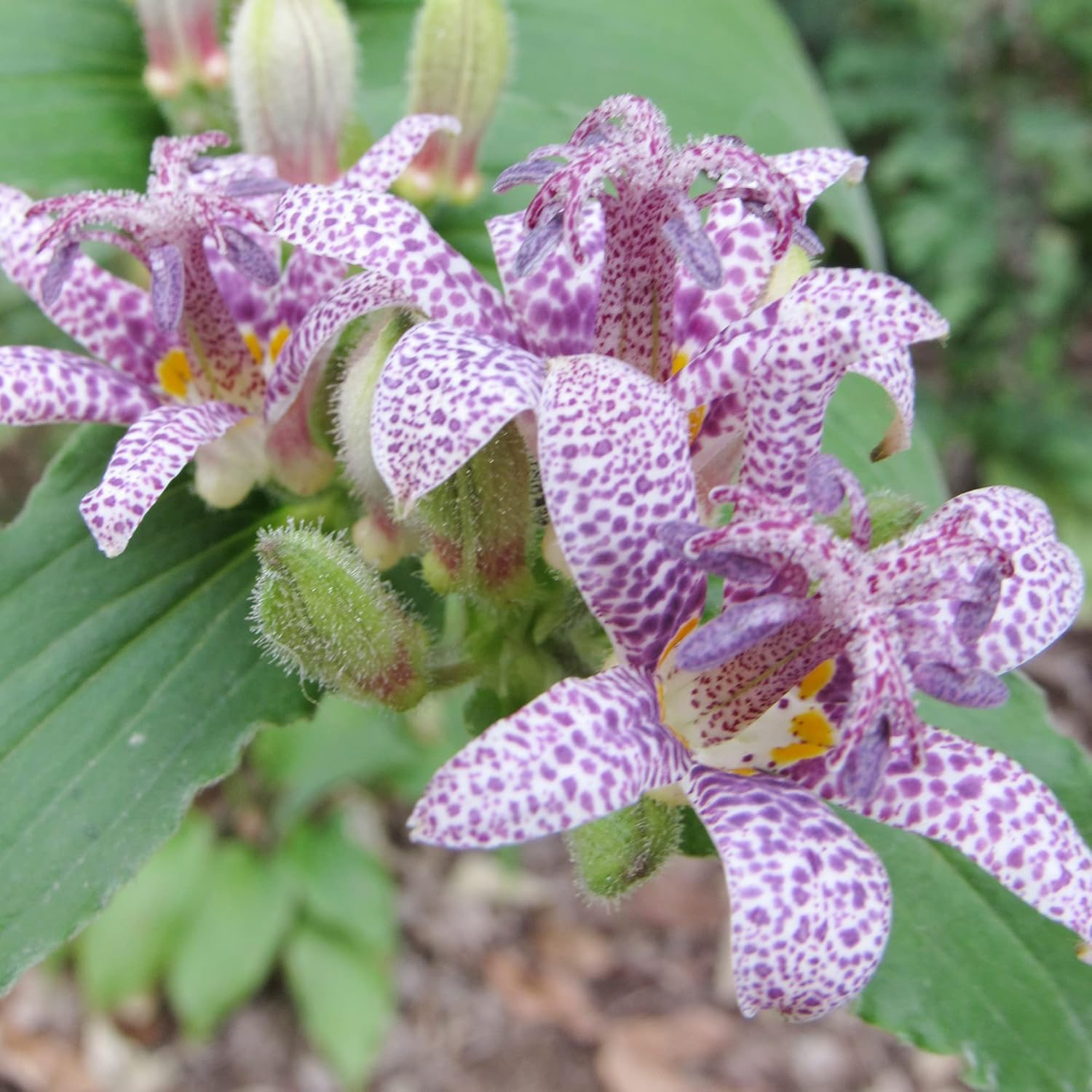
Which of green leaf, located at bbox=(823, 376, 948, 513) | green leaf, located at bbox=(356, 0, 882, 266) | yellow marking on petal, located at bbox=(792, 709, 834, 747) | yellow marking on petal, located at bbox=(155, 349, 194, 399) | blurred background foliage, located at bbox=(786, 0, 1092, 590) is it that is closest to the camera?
yellow marking on petal, located at bbox=(792, 709, 834, 747)

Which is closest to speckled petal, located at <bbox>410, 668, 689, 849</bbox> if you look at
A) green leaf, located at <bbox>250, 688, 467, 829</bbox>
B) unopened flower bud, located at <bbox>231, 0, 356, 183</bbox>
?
unopened flower bud, located at <bbox>231, 0, 356, 183</bbox>

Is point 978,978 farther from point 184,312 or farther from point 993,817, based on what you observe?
point 184,312

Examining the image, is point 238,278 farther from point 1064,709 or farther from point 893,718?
point 1064,709

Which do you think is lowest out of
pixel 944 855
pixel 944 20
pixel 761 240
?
pixel 944 855

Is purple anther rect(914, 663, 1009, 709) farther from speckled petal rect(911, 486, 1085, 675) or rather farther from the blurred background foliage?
the blurred background foliage

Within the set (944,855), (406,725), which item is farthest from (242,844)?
(944,855)

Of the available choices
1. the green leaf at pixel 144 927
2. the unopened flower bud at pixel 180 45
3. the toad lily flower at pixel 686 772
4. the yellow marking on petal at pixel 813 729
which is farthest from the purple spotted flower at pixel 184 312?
the green leaf at pixel 144 927
